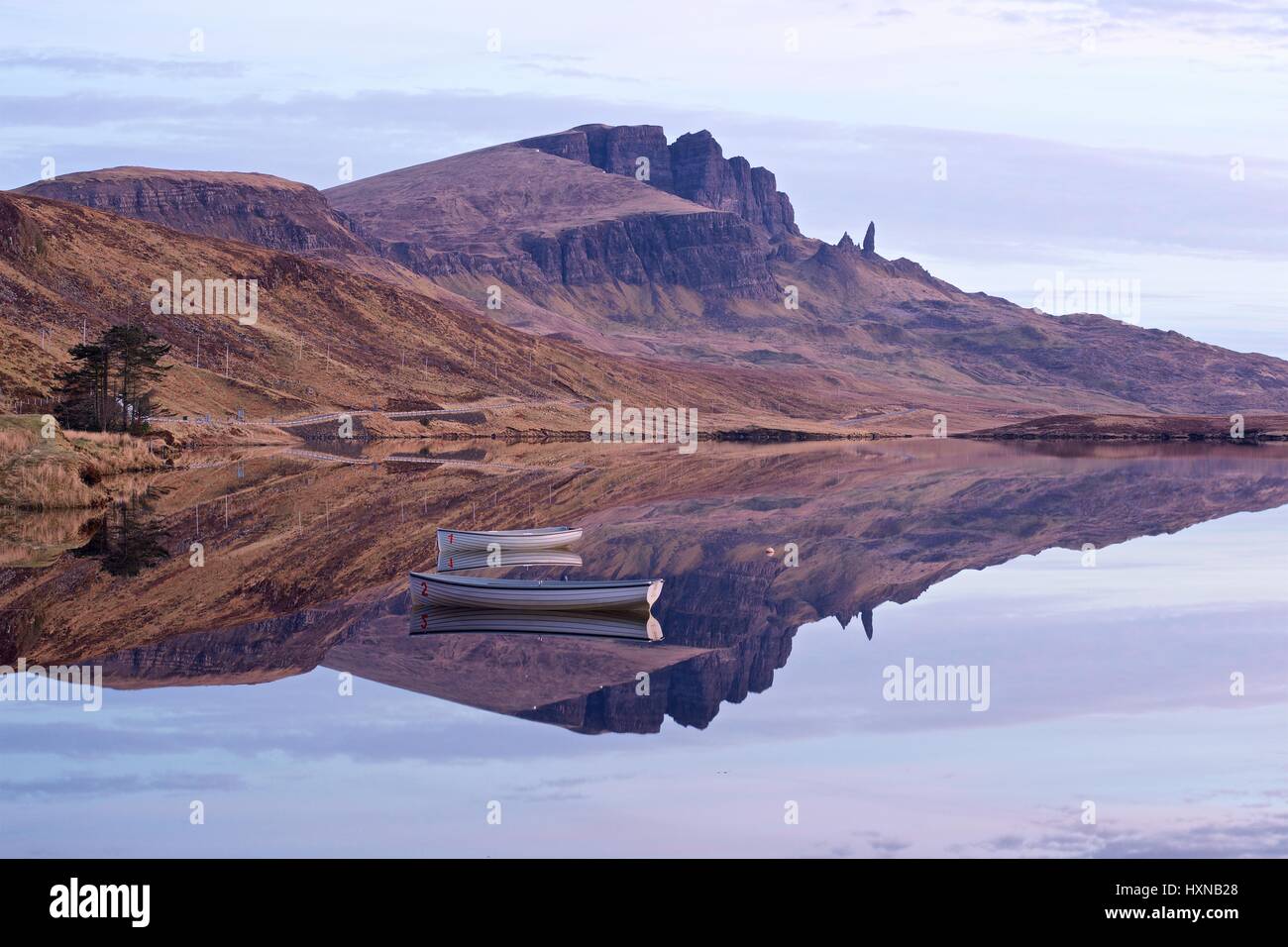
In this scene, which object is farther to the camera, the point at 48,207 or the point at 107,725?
the point at 48,207

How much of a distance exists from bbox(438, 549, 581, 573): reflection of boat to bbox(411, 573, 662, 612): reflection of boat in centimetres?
706

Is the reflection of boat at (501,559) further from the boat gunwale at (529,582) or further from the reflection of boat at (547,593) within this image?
the reflection of boat at (547,593)

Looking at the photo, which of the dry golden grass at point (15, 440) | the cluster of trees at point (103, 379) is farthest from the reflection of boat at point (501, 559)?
the cluster of trees at point (103, 379)

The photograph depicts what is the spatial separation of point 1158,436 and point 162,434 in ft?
391

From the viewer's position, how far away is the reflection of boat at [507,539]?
4094 centimetres

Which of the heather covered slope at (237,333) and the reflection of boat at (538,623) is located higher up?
the heather covered slope at (237,333)

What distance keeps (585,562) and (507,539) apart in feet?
8.05

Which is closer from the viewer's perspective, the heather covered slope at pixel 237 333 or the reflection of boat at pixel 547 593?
the reflection of boat at pixel 547 593

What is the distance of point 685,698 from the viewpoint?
24469 mm

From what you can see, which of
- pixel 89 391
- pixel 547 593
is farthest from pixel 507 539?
pixel 89 391

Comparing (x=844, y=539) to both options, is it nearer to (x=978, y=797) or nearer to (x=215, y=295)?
(x=978, y=797)

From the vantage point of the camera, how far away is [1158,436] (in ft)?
571

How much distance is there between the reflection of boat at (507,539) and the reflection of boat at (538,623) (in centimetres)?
769
